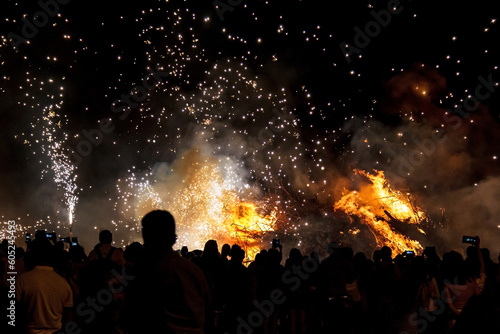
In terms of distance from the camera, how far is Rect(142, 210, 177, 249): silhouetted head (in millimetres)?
2605

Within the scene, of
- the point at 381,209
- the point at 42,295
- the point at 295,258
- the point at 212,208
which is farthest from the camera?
the point at 212,208

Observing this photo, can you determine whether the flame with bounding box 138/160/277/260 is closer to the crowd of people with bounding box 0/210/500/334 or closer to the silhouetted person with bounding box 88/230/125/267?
the crowd of people with bounding box 0/210/500/334

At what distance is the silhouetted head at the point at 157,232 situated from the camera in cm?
261

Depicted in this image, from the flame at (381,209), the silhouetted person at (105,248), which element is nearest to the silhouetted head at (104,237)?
the silhouetted person at (105,248)

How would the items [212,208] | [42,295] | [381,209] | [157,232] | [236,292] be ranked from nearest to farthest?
[157,232], [42,295], [236,292], [381,209], [212,208]

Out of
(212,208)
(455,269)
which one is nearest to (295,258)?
(455,269)

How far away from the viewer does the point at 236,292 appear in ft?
21.1

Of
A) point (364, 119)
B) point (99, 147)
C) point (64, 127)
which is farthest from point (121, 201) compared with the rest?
point (364, 119)

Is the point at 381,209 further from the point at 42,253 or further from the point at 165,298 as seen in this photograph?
the point at 165,298

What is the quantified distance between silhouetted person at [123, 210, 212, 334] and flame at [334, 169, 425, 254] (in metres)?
13.9

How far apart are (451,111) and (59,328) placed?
52.1 feet

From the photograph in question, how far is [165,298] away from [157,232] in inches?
15.1

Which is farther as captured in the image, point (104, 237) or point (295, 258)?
point (295, 258)

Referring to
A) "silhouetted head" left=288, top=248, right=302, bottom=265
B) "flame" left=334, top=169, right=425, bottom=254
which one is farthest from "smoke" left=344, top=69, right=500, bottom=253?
"silhouetted head" left=288, top=248, right=302, bottom=265
